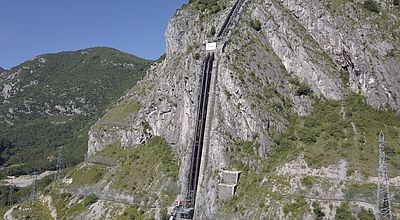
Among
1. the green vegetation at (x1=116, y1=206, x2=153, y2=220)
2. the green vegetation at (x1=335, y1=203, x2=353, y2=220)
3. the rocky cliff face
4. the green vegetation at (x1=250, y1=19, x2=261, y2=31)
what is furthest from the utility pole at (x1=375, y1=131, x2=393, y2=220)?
the green vegetation at (x1=250, y1=19, x2=261, y2=31)

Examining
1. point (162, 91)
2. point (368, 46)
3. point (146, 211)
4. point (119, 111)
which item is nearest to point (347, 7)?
point (368, 46)

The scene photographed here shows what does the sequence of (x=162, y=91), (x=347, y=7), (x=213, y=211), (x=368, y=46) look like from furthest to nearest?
1. (x=162, y=91)
2. (x=347, y=7)
3. (x=368, y=46)
4. (x=213, y=211)

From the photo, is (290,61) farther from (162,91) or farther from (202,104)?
(162,91)

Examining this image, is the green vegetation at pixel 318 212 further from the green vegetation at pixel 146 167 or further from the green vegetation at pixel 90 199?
the green vegetation at pixel 90 199

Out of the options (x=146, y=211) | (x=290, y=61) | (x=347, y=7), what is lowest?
(x=146, y=211)

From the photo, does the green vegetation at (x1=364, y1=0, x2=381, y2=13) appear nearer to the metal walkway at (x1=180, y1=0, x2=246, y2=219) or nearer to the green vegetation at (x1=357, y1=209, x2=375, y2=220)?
the metal walkway at (x1=180, y1=0, x2=246, y2=219)

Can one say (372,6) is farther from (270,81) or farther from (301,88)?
(270,81)
